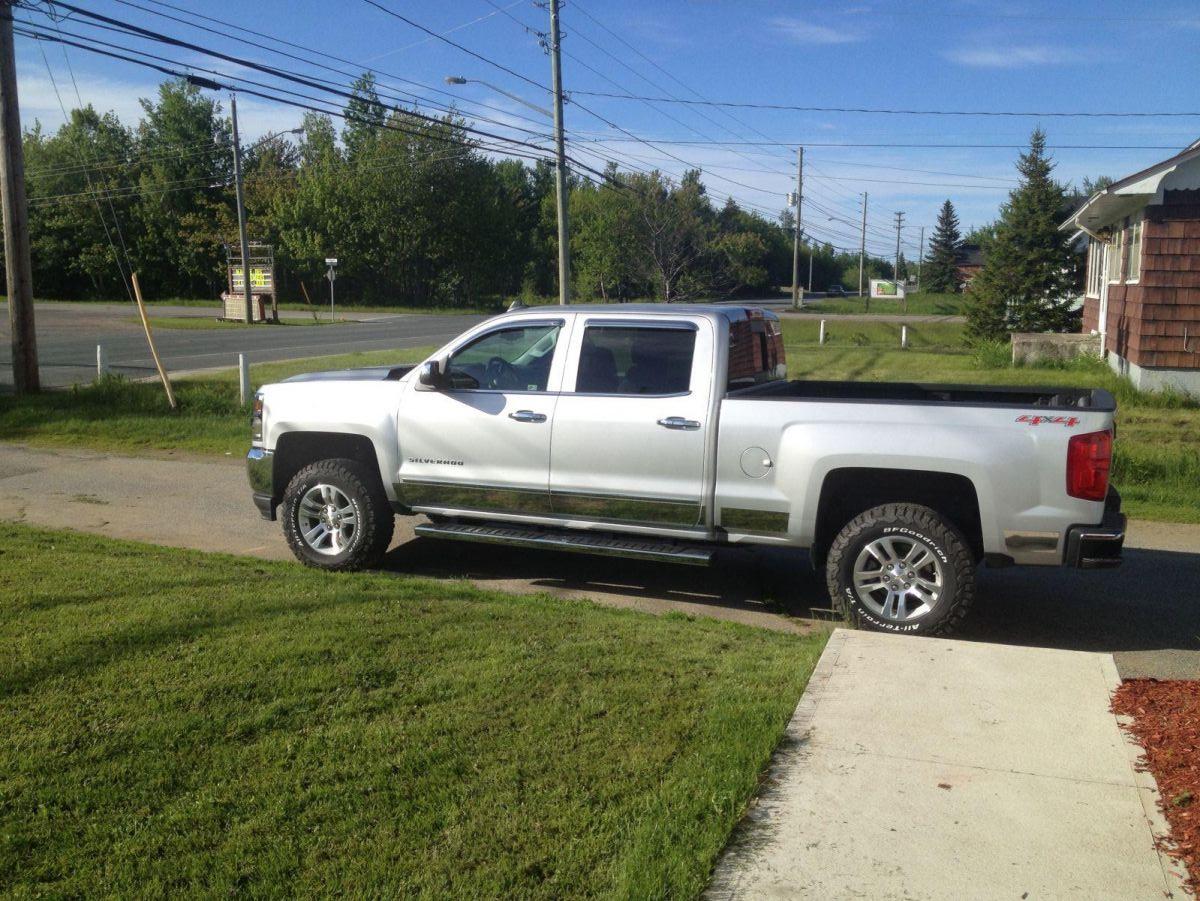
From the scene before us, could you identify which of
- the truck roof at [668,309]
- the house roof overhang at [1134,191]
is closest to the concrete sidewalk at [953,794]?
the truck roof at [668,309]

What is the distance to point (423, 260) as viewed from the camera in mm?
75438

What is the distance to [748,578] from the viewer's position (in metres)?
8.07

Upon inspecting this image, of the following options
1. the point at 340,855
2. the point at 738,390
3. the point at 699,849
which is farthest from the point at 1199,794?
the point at 738,390

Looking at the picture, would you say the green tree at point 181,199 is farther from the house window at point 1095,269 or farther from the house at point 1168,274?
the house at point 1168,274

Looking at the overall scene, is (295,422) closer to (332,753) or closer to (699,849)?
(332,753)

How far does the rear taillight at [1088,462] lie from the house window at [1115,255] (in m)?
15.5

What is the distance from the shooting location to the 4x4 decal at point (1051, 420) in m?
6.01

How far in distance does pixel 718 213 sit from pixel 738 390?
50047mm

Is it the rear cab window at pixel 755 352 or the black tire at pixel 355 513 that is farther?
the black tire at pixel 355 513

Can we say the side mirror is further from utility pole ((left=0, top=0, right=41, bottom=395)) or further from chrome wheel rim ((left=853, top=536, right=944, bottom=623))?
utility pole ((left=0, top=0, right=41, bottom=395))

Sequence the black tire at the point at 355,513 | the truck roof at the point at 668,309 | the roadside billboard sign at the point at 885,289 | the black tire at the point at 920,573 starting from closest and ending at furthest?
the black tire at the point at 920,573 < the truck roof at the point at 668,309 < the black tire at the point at 355,513 < the roadside billboard sign at the point at 885,289

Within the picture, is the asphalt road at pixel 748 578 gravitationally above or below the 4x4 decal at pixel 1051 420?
below

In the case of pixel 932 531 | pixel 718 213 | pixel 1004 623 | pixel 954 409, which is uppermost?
pixel 718 213

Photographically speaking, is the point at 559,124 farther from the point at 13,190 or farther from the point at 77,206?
the point at 77,206
